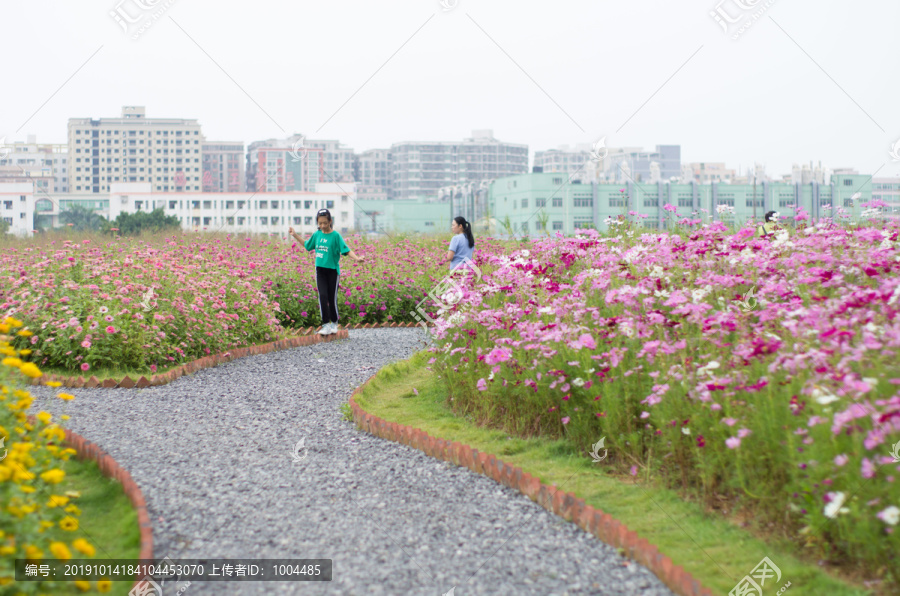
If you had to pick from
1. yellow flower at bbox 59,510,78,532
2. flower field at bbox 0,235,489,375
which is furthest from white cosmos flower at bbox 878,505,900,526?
flower field at bbox 0,235,489,375

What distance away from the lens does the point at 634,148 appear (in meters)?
150

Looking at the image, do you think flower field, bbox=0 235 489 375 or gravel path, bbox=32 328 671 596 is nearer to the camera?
gravel path, bbox=32 328 671 596

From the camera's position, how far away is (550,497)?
3.57 meters

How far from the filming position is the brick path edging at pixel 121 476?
9.89 ft

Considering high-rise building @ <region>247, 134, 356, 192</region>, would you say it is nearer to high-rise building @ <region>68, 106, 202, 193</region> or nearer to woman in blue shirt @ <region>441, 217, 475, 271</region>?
high-rise building @ <region>68, 106, 202, 193</region>

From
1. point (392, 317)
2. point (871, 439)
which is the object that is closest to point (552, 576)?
point (871, 439)

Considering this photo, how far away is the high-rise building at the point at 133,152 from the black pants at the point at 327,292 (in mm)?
121031

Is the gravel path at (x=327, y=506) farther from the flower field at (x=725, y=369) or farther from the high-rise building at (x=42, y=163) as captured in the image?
the high-rise building at (x=42, y=163)


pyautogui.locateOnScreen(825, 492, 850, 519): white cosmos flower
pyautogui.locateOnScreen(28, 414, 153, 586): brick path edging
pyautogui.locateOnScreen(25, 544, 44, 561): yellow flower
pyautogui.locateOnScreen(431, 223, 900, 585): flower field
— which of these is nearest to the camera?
pyautogui.locateOnScreen(25, 544, 44, 561): yellow flower

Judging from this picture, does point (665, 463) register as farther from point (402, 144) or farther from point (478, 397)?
point (402, 144)

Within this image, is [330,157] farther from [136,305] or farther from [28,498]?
[28,498]

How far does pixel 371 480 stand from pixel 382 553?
996 mm

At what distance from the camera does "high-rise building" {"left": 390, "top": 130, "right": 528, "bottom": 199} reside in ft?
509

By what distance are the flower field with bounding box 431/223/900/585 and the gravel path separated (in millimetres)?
795
